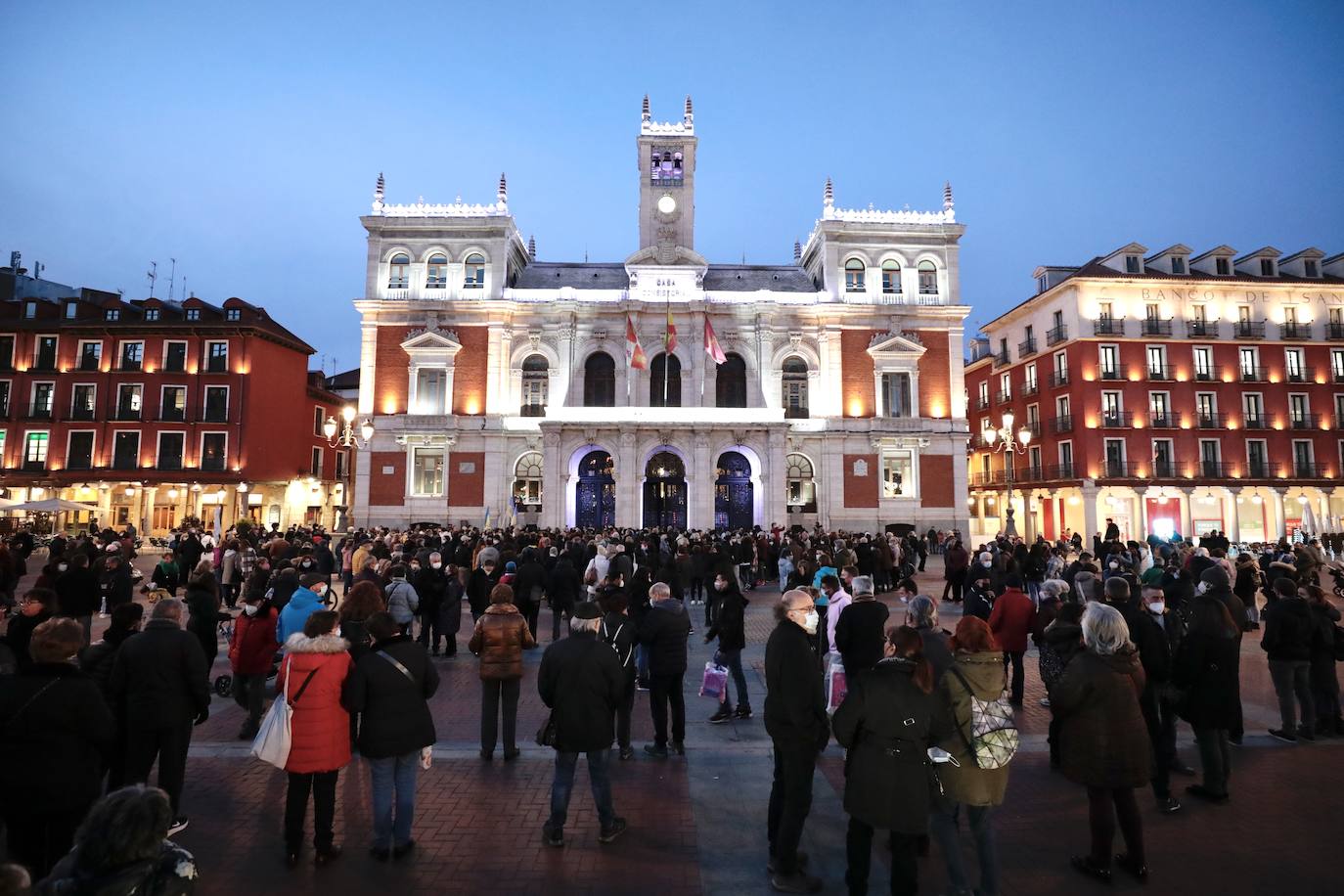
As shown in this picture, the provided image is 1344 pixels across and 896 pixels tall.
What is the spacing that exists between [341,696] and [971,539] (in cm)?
3789

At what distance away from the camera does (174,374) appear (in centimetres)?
3953

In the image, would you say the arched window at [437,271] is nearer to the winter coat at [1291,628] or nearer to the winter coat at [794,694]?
the winter coat at [794,694]

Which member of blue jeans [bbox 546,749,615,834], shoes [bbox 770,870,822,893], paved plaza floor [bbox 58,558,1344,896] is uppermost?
blue jeans [bbox 546,749,615,834]

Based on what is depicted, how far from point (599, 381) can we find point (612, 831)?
33.2 m

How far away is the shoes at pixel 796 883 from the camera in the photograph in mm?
4809

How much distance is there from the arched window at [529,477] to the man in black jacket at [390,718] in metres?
31.3

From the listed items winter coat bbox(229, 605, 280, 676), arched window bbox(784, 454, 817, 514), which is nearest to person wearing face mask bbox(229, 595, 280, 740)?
winter coat bbox(229, 605, 280, 676)

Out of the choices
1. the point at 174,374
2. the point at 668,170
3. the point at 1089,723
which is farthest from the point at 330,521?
the point at 1089,723

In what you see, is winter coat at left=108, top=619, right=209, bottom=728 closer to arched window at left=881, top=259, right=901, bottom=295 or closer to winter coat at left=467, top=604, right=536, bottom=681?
winter coat at left=467, top=604, right=536, bottom=681

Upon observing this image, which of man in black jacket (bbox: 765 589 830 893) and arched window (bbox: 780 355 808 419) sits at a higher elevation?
arched window (bbox: 780 355 808 419)

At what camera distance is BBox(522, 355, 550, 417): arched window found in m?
37.6

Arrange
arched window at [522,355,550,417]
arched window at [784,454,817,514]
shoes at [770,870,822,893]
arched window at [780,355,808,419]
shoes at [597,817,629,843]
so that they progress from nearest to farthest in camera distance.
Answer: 1. shoes at [770,870,822,893]
2. shoes at [597,817,629,843]
3. arched window at [784,454,817,514]
4. arched window at [522,355,550,417]
5. arched window at [780,355,808,419]

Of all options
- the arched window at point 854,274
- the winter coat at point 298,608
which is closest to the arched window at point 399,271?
the arched window at point 854,274

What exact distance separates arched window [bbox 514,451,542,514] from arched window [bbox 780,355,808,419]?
12962mm
